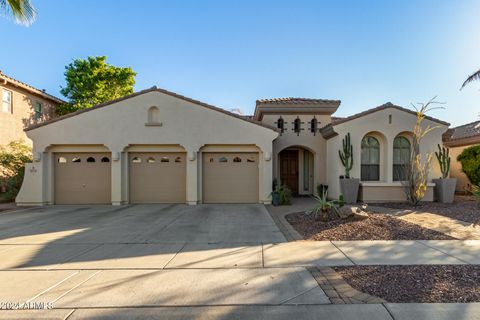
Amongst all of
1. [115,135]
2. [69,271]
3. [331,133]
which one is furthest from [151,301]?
[331,133]

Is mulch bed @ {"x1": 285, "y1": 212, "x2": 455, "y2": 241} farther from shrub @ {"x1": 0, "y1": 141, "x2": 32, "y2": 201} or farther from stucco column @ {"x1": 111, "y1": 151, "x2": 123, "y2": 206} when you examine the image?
shrub @ {"x1": 0, "y1": 141, "x2": 32, "y2": 201}

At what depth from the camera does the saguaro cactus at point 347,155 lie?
39.2 ft

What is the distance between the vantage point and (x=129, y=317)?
10.1 ft

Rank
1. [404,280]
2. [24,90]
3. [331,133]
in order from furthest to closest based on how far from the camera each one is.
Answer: [24,90] < [331,133] < [404,280]

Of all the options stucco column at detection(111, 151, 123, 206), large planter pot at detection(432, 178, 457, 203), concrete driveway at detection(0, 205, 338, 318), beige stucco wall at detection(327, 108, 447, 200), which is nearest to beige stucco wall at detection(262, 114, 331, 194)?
beige stucco wall at detection(327, 108, 447, 200)

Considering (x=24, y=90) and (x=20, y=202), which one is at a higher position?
(x=24, y=90)

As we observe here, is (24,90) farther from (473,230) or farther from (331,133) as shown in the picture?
(473,230)

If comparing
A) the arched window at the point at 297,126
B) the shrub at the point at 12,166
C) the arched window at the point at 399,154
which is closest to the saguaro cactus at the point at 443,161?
the arched window at the point at 399,154

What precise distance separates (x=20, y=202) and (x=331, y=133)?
15.0 meters

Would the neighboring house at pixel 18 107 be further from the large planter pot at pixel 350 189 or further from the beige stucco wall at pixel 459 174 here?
the beige stucco wall at pixel 459 174

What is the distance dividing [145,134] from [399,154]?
12.2 meters

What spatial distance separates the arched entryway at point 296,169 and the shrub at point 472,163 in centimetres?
767

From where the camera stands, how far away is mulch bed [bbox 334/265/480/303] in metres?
3.47

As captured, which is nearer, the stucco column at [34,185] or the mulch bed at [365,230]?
the mulch bed at [365,230]
